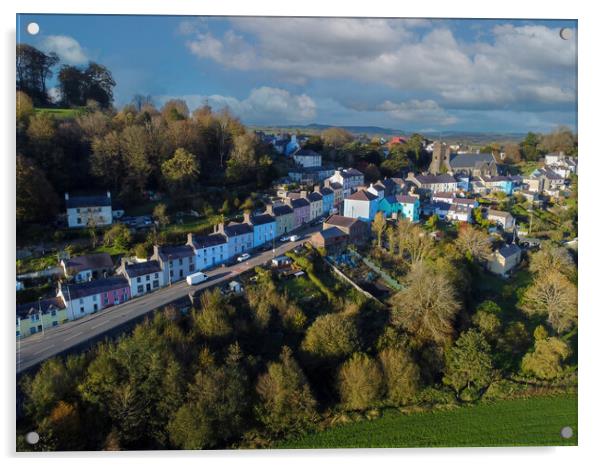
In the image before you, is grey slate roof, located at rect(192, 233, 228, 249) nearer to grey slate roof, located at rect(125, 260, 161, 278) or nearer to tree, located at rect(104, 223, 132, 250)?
grey slate roof, located at rect(125, 260, 161, 278)

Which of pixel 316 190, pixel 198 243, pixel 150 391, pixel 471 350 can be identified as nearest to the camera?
pixel 150 391

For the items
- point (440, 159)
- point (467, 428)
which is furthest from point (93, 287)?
point (440, 159)

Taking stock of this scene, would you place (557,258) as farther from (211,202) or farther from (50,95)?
(50,95)

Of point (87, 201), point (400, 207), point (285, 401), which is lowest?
point (285, 401)

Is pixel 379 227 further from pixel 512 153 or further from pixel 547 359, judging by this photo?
pixel 512 153

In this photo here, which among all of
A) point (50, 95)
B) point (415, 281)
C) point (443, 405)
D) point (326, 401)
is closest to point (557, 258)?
point (415, 281)

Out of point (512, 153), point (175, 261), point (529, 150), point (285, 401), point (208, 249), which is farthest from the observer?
point (512, 153)

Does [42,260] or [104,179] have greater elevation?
[104,179]
